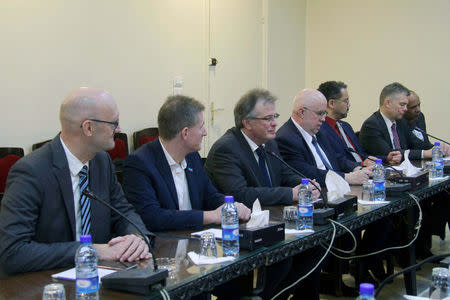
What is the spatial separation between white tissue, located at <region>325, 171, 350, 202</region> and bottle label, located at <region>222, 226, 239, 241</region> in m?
0.85

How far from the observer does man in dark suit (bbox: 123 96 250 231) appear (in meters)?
2.45

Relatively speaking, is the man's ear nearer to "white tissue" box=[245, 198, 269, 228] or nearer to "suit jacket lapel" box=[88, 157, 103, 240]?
"suit jacket lapel" box=[88, 157, 103, 240]

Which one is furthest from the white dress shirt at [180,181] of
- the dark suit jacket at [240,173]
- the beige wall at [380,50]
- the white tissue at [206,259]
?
the beige wall at [380,50]

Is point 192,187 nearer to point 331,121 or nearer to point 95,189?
point 95,189

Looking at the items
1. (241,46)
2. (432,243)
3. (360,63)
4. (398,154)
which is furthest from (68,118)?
(360,63)

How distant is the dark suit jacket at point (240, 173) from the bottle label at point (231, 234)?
0.91 meters

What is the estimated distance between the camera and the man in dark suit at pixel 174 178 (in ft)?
8.02

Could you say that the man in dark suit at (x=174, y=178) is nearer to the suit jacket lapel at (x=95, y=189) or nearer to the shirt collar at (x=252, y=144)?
the suit jacket lapel at (x=95, y=189)

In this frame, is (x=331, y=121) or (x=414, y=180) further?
(x=331, y=121)

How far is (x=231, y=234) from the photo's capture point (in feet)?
6.51

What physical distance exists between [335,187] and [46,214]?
1.48 meters

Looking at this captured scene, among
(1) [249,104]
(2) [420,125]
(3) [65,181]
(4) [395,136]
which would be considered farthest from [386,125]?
(3) [65,181]

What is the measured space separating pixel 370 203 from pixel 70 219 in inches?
64.6

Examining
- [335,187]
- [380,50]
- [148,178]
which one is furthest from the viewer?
[380,50]
